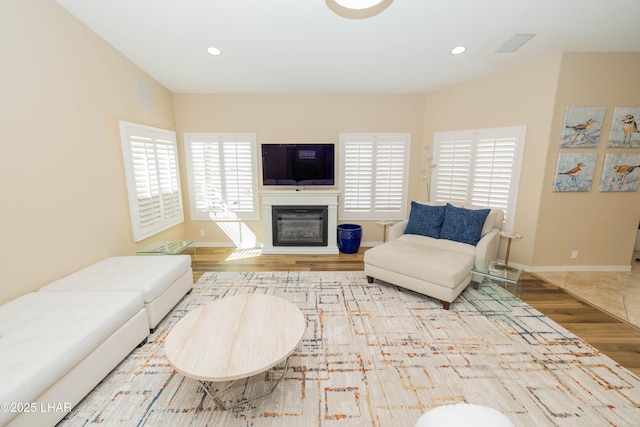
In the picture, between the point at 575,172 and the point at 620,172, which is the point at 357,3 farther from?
the point at 620,172

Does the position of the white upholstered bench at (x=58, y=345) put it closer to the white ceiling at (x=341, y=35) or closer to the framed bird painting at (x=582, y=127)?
the white ceiling at (x=341, y=35)

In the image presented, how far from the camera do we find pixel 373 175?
4.57 metres

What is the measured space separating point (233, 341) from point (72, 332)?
0.98 m

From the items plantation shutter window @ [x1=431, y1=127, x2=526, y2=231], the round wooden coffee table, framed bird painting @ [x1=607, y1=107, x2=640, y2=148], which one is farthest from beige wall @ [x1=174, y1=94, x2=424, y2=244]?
the round wooden coffee table

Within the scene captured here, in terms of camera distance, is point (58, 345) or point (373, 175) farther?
point (373, 175)

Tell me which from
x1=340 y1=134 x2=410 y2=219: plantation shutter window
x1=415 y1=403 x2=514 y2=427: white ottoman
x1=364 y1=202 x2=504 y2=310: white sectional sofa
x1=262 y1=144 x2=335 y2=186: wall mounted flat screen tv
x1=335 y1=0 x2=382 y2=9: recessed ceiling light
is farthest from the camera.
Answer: x1=340 y1=134 x2=410 y2=219: plantation shutter window

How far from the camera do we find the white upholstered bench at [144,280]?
7.09ft

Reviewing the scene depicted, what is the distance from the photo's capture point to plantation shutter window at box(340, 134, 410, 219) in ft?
14.7

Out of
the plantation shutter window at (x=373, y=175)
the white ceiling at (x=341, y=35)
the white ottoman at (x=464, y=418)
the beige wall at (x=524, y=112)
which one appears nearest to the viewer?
the white ottoman at (x=464, y=418)

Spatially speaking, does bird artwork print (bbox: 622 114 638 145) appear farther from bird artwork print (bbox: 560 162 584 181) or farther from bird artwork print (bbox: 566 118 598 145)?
bird artwork print (bbox: 560 162 584 181)

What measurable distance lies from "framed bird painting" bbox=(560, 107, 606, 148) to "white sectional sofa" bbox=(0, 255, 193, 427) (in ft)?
15.9

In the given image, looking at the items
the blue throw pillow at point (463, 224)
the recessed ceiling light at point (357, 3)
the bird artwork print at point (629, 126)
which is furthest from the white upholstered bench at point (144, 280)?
the bird artwork print at point (629, 126)

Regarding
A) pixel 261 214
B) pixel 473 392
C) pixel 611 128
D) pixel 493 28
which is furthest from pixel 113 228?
pixel 611 128

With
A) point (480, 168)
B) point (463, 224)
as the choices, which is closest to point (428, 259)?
point (463, 224)
